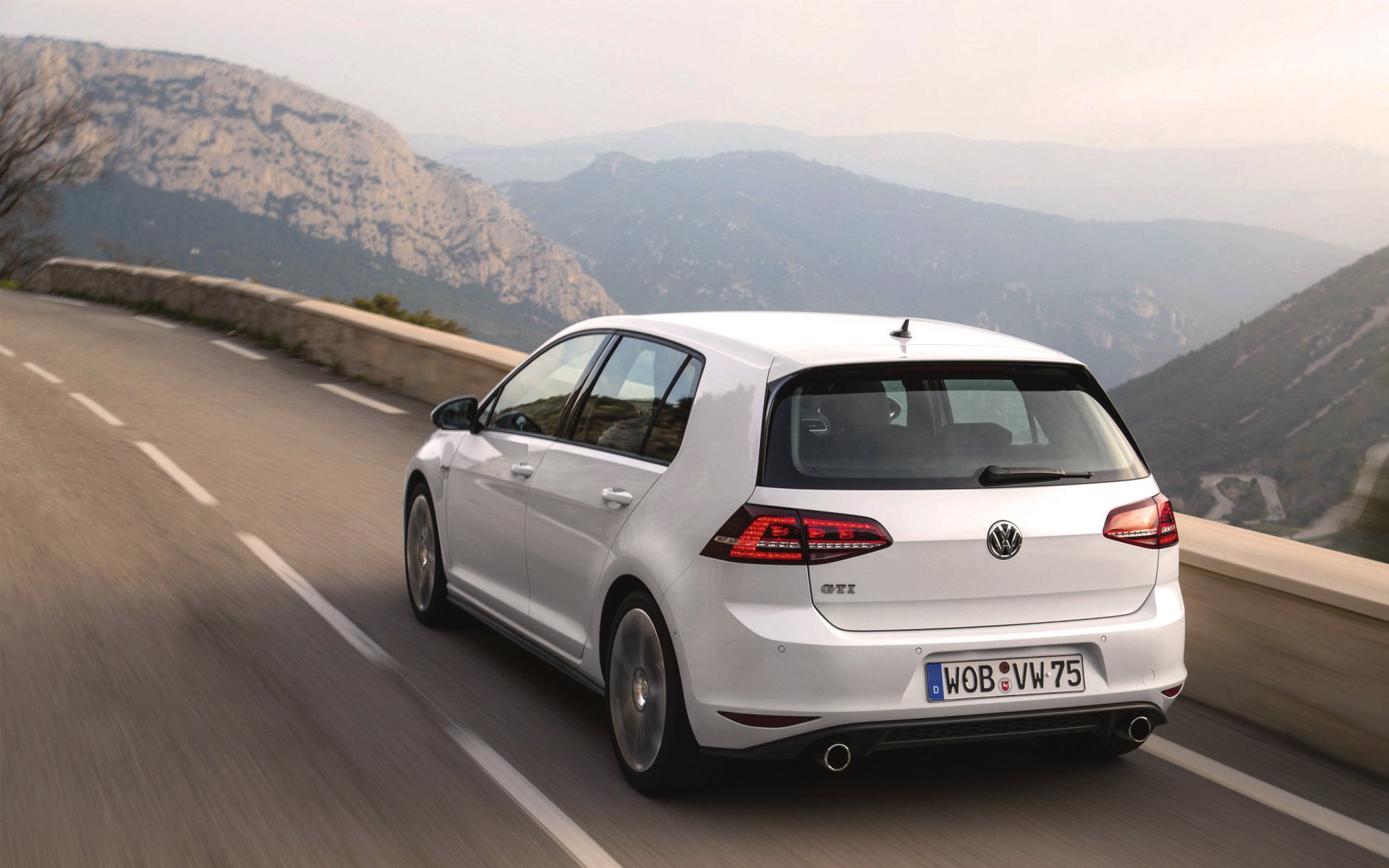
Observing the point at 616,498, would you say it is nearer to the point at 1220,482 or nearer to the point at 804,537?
the point at 804,537

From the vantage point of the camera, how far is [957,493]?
377 centimetres

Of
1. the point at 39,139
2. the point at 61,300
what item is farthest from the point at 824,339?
the point at 39,139

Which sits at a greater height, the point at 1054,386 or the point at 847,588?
the point at 1054,386

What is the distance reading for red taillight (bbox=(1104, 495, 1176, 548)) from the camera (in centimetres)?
394

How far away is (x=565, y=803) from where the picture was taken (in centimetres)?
399

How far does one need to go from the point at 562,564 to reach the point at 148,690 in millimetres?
1754

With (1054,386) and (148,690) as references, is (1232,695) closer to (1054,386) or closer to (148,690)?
(1054,386)

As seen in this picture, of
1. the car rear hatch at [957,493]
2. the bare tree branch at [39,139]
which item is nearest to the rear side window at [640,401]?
the car rear hatch at [957,493]

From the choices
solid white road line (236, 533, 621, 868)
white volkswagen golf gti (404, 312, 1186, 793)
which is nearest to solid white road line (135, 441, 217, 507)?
solid white road line (236, 533, 621, 868)

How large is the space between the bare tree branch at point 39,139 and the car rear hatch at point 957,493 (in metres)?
75.5

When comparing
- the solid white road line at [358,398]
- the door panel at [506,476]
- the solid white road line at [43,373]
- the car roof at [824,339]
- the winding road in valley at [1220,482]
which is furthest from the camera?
the winding road in valley at [1220,482]

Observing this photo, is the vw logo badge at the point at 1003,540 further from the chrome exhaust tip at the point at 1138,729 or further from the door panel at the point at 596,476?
the door panel at the point at 596,476

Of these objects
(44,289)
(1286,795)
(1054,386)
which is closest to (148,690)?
(1054,386)

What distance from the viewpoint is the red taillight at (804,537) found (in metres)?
3.64
